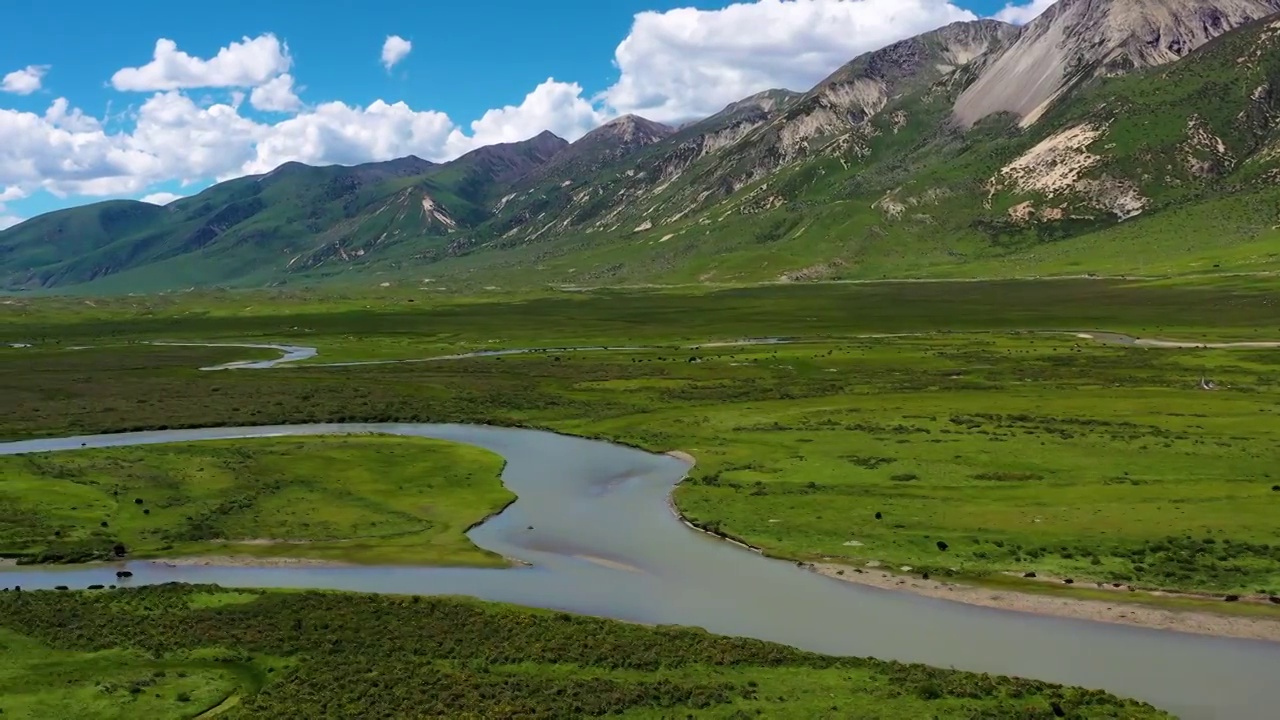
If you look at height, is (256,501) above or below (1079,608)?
above

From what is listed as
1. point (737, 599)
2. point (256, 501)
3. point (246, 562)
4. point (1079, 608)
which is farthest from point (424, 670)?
point (256, 501)

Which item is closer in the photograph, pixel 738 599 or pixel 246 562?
pixel 738 599

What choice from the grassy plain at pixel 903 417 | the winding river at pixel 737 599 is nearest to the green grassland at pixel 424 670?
the winding river at pixel 737 599

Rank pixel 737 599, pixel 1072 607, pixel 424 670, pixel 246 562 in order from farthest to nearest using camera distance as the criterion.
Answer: pixel 246 562 < pixel 737 599 < pixel 1072 607 < pixel 424 670

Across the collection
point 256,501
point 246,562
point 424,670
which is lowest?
point 424,670

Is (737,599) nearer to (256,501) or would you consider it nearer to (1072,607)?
(1072,607)

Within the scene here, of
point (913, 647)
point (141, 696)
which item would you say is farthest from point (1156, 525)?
point (141, 696)

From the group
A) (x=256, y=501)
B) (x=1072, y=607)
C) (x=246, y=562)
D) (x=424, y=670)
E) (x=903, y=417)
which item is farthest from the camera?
(x=903, y=417)
